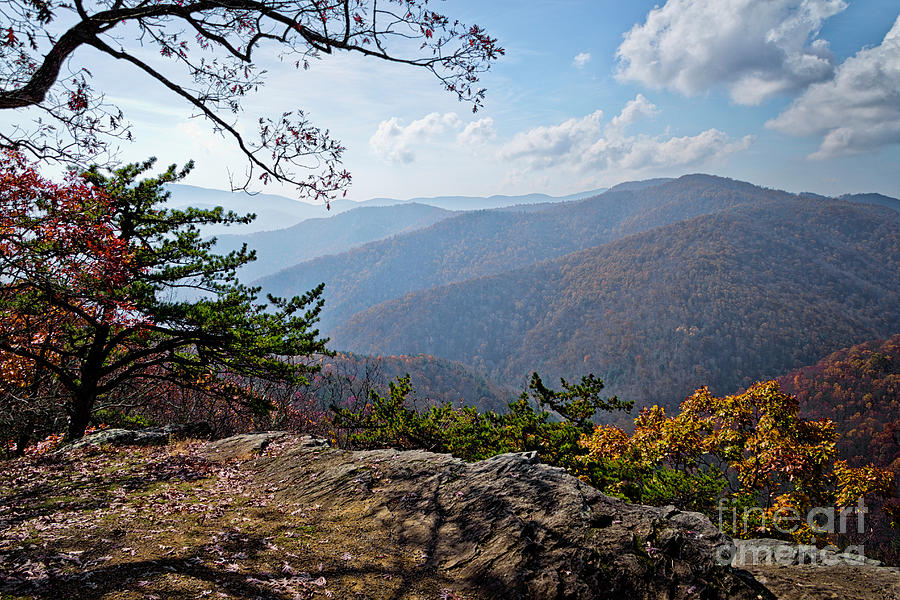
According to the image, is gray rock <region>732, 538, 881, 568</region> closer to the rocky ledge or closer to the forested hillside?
the rocky ledge

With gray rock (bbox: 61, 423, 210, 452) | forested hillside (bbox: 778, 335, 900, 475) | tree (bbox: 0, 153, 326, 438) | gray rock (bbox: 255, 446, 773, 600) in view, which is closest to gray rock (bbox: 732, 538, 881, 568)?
gray rock (bbox: 255, 446, 773, 600)

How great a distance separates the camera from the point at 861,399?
298 ft

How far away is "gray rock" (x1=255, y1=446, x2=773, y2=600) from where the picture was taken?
14.6ft

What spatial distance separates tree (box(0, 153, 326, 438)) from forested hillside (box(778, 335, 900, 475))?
308ft

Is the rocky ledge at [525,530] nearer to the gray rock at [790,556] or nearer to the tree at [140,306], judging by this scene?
the gray rock at [790,556]

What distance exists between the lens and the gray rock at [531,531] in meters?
4.45

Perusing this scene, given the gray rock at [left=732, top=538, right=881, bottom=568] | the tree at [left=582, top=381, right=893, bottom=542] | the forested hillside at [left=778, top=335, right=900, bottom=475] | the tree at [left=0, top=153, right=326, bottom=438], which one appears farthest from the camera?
the forested hillside at [left=778, top=335, right=900, bottom=475]

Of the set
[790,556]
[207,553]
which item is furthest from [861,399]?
[207,553]

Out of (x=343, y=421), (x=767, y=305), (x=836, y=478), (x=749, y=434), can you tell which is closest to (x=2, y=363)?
(x=343, y=421)

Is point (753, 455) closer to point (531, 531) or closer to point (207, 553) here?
point (531, 531)

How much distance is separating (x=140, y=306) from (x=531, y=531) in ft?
29.5

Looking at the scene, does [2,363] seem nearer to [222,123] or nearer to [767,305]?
[222,123]

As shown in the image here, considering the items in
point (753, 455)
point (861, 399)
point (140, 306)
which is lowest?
point (861, 399)

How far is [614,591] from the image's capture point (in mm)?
4406
